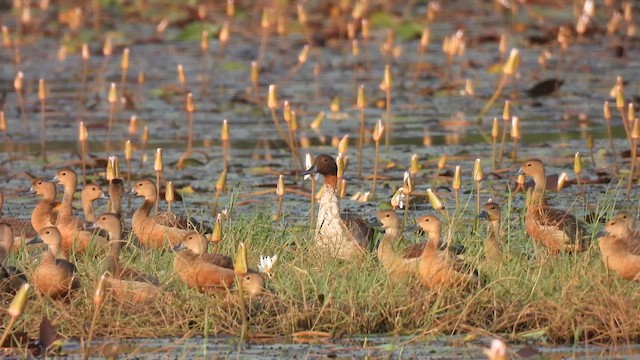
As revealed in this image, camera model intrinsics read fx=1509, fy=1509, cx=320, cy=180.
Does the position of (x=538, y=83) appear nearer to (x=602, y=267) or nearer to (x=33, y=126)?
(x=33, y=126)

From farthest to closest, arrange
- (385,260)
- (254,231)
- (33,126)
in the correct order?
1. (33,126)
2. (254,231)
3. (385,260)

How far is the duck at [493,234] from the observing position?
759 cm

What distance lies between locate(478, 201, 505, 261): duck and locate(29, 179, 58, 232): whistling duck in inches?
106

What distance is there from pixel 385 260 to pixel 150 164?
16.9 ft

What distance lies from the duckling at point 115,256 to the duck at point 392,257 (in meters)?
1.12

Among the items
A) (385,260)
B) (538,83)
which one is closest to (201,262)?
(385,260)

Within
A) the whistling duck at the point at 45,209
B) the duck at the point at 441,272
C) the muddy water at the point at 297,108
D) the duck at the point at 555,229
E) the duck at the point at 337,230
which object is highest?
the duck at the point at 441,272

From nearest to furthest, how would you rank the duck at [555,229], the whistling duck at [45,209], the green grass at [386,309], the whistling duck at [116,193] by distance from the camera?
the green grass at [386,309] < the duck at [555,229] < the whistling duck at [116,193] < the whistling duck at [45,209]

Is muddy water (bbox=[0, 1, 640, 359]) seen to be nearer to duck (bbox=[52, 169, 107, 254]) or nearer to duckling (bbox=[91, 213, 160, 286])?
duckling (bbox=[91, 213, 160, 286])

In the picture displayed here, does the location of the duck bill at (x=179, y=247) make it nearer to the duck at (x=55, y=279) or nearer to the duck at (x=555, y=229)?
the duck at (x=55, y=279)

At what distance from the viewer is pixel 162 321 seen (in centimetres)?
685

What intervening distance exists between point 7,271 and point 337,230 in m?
1.99

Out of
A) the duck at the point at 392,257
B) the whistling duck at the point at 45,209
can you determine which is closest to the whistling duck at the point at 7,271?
the whistling duck at the point at 45,209

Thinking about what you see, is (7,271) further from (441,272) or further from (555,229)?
(555,229)
